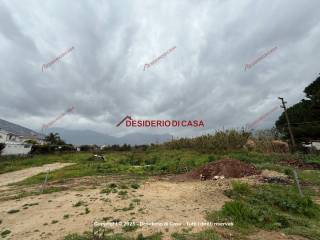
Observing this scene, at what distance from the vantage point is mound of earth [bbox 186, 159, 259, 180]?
12.8 m

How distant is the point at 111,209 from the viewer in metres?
8.17

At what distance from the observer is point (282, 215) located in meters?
7.50

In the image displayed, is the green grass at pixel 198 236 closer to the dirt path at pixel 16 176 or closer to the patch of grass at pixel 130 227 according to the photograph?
the patch of grass at pixel 130 227

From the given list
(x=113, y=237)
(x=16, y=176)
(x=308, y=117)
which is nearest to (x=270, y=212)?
(x=113, y=237)

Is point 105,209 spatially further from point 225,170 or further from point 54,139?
point 54,139

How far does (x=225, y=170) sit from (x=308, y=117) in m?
28.1

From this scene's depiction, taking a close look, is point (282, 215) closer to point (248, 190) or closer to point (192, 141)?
point (248, 190)

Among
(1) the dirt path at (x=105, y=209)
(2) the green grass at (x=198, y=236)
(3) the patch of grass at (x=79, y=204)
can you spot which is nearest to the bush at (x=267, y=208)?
(1) the dirt path at (x=105, y=209)

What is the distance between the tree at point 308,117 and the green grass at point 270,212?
28.4 m

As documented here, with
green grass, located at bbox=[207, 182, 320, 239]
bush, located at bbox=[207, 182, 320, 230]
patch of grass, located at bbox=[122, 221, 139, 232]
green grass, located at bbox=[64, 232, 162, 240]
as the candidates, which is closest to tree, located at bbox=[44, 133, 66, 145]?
bush, located at bbox=[207, 182, 320, 230]

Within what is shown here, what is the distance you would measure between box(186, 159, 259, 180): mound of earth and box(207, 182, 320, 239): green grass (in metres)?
3.08

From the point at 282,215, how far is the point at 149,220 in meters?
3.28

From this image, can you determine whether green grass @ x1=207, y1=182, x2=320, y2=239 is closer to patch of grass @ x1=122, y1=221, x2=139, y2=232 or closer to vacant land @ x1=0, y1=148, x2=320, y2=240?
vacant land @ x1=0, y1=148, x2=320, y2=240

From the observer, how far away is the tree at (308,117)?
1373 inches
